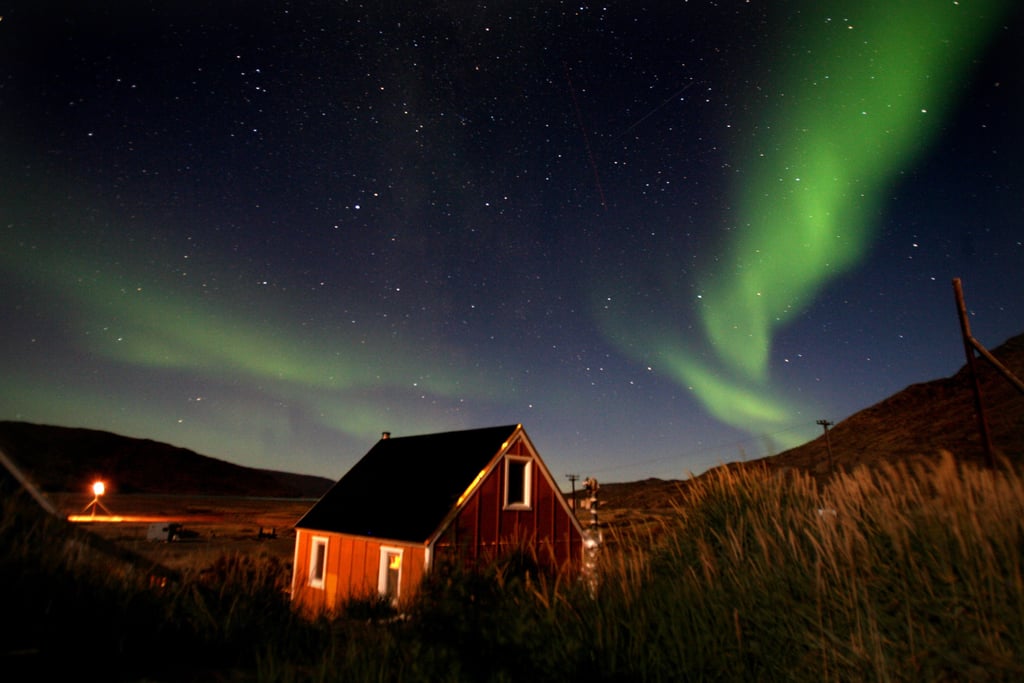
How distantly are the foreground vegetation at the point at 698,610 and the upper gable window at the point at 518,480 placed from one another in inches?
373

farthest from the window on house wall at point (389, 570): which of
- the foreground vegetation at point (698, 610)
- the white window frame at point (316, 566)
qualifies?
the foreground vegetation at point (698, 610)

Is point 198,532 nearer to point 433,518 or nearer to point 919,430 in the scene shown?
point 433,518

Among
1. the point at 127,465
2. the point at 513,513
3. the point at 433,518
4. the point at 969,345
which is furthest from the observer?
the point at 127,465

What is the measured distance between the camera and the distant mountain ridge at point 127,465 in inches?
4523

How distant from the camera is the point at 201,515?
201 feet

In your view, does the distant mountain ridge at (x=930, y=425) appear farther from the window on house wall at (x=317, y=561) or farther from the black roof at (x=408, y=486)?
the window on house wall at (x=317, y=561)

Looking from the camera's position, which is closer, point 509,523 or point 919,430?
point 509,523

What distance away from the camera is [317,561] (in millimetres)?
18406

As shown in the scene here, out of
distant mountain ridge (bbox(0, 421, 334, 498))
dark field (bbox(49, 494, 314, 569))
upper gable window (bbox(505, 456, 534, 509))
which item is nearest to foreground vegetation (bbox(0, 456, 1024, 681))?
upper gable window (bbox(505, 456, 534, 509))

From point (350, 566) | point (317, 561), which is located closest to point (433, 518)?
point (350, 566)

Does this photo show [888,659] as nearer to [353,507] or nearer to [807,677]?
[807,677]

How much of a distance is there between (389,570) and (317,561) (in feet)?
15.2

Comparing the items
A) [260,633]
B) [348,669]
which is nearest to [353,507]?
[260,633]

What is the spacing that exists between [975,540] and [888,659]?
3.62 feet
